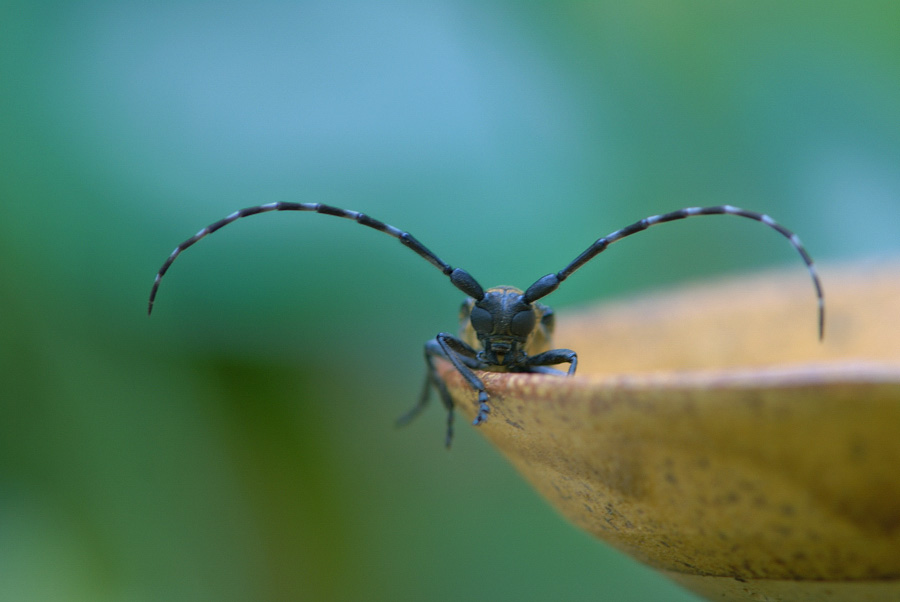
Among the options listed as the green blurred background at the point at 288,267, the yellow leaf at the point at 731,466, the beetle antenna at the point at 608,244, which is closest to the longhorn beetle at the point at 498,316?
the beetle antenna at the point at 608,244

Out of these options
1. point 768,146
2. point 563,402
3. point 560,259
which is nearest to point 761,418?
point 563,402

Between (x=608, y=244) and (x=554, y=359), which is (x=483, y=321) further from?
(x=608, y=244)

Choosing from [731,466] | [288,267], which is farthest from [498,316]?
[731,466]

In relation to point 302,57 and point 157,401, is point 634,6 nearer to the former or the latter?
point 302,57

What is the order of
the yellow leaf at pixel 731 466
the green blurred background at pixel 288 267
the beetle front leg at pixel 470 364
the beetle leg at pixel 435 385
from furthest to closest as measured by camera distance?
the green blurred background at pixel 288 267
the beetle leg at pixel 435 385
the beetle front leg at pixel 470 364
the yellow leaf at pixel 731 466

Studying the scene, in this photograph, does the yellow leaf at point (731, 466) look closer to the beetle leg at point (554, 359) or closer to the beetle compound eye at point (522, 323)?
the beetle leg at point (554, 359)

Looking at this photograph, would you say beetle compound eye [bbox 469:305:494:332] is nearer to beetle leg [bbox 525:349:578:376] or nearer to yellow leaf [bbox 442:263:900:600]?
beetle leg [bbox 525:349:578:376]
